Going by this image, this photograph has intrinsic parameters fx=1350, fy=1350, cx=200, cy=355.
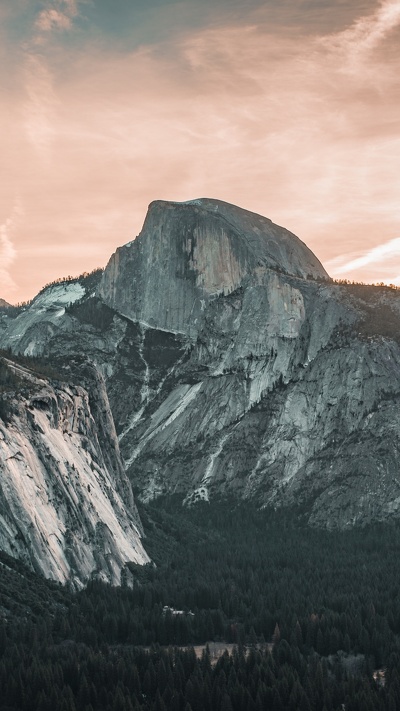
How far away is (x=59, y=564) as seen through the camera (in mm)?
196000

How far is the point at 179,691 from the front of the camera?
14988cm

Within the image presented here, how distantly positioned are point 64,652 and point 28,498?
4017cm

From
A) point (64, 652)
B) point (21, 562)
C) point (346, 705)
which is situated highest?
point (21, 562)

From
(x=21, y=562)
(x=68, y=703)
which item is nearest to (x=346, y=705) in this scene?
(x=68, y=703)

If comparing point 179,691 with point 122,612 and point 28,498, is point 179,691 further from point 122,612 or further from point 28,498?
point 28,498

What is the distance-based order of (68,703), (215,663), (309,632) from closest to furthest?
(68,703) → (215,663) → (309,632)

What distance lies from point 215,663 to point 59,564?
38.5 m

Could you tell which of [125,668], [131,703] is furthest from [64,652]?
[131,703]

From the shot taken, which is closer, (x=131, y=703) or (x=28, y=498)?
(x=131, y=703)

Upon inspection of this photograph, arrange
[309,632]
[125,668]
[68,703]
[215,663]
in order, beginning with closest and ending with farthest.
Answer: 1. [68,703]
2. [125,668]
3. [215,663]
4. [309,632]

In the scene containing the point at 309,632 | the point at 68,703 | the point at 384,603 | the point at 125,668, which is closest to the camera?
the point at 68,703

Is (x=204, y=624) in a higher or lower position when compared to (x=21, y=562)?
lower

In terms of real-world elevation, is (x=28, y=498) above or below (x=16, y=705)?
above

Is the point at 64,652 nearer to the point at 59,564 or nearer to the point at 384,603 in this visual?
the point at 59,564
